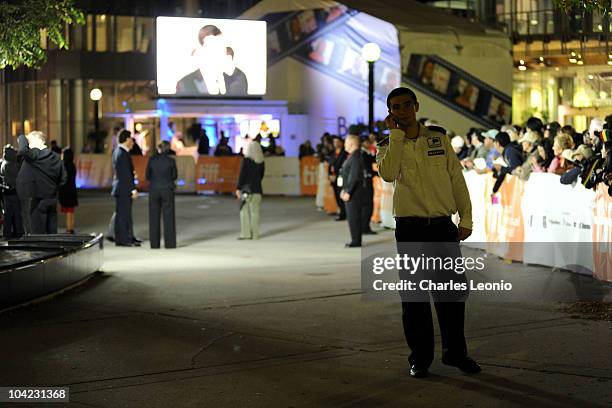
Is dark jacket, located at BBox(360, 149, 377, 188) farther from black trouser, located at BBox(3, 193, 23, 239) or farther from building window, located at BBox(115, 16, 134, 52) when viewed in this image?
building window, located at BBox(115, 16, 134, 52)

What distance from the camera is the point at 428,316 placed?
763cm

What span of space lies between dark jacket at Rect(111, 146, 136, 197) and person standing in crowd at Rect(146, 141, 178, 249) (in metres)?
0.39

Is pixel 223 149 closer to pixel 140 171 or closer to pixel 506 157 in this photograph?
pixel 140 171

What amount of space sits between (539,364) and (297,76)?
29988mm

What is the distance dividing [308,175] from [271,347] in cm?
2405

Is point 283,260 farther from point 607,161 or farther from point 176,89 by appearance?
point 176,89

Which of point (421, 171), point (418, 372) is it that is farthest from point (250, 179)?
point (418, 372)

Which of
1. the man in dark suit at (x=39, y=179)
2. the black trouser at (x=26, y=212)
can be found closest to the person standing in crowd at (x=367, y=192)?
the man in dark suit at (x=39, y=179)

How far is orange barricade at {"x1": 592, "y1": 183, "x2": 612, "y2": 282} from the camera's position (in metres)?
11.9

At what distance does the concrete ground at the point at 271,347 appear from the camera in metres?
7.18

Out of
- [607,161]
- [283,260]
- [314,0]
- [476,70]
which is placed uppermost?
[314,0]

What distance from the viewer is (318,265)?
Result: 48.0 feet

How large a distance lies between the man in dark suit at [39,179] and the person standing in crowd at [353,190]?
4.33 metres

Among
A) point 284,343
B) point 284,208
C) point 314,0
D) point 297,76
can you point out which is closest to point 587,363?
point 284,343
